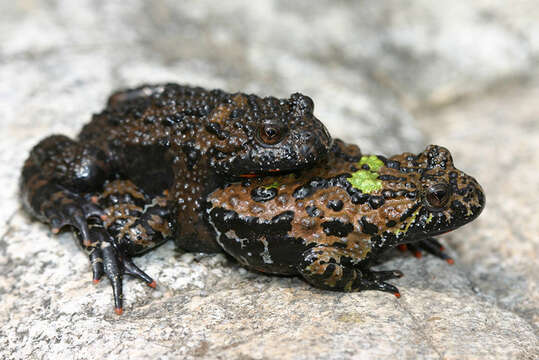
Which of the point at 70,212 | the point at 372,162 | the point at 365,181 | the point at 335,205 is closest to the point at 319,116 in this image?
the point at 372,162

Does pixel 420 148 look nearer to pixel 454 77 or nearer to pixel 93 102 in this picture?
pixel 454 77

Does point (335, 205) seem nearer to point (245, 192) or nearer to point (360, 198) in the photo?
point (360, 198)

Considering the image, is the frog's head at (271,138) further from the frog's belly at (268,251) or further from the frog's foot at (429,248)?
the frog's foot at (429,248)

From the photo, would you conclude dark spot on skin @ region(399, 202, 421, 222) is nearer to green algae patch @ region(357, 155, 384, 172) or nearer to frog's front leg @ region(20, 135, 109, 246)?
green algae patch @ region(357, 155, 384, 172)

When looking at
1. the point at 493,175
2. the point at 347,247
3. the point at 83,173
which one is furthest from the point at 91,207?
the point at 493,175

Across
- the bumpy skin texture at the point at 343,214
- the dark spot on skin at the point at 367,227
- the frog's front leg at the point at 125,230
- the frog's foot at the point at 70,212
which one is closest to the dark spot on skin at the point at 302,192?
the bumpy skin texture at the point at 343,214

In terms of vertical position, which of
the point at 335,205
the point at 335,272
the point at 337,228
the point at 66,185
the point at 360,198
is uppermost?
the point at 360,198

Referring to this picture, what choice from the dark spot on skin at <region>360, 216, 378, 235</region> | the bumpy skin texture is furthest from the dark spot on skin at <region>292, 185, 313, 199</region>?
the dark spot on skin at <region>360, 216, 378, 235</region>
